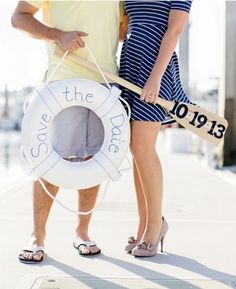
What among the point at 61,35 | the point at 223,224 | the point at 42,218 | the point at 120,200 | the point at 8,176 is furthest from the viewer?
the point at 8,176

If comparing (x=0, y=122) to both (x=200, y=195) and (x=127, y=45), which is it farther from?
(x=127, y=45)

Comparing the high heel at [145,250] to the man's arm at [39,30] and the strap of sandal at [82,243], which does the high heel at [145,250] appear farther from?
the man's arm at [39,30]

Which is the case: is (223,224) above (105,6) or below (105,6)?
below

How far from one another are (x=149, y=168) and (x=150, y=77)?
1.68ft

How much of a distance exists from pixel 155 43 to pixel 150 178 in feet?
2.45

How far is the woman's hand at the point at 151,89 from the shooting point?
302cm

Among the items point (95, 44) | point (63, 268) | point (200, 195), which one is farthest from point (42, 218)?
point (200, 195)

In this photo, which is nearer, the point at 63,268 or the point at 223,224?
the point at 63,268

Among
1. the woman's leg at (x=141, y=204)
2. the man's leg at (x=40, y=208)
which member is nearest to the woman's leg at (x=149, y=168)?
the woman's leg at (x=141, y=204)

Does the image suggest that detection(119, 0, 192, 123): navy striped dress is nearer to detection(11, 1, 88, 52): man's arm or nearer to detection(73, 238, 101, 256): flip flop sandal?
detection(11, 1, 88, 52): man's arm

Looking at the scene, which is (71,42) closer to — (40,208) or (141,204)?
(40,208)

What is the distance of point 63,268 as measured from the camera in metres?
3.03

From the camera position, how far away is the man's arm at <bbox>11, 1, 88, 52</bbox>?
9.78ft

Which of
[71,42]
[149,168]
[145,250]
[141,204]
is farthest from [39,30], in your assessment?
[145,250]
